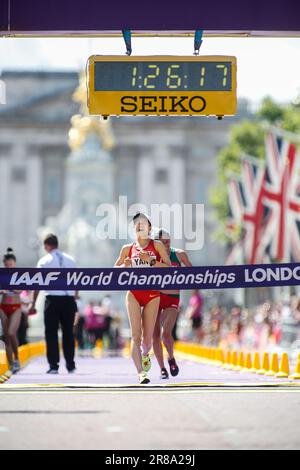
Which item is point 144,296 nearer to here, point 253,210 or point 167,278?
point 167,278

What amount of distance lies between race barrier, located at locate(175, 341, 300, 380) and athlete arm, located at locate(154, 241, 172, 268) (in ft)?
7.24

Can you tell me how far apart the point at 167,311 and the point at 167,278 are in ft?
3.13

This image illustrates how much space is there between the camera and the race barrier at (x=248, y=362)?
18109mm

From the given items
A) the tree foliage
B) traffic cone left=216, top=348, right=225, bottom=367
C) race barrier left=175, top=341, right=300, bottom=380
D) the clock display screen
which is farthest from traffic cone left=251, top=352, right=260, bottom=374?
the tree foliage

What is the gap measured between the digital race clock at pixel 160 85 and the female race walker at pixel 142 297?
4.40 m

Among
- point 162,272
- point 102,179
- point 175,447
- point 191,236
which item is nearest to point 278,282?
point 162,272

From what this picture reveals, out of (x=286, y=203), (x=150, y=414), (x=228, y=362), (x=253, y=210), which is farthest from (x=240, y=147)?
(x=150, y=414)

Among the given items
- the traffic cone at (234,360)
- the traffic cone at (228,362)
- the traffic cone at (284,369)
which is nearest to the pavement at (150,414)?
the traffic cone at (284,369)

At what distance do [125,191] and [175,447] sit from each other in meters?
119

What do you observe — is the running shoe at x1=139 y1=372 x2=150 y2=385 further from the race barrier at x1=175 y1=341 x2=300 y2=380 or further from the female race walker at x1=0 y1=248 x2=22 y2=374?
the female race walker at x1=0 y1=248 x2=22 y2=374

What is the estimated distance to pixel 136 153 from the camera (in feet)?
433
